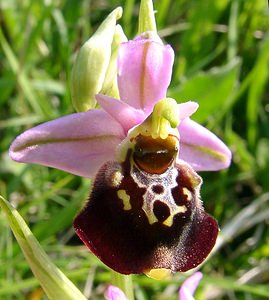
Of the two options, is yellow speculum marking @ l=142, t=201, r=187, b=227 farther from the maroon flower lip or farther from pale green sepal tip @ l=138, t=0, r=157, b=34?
pale green sepal tip @ l=138, t=0, r=157, b=34

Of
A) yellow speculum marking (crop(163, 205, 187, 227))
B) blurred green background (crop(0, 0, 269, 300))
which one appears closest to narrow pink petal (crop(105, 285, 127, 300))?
yellow speculum marking (crop(163, 205, 187, 227))

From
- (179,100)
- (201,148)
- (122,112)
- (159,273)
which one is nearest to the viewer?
(159,273)

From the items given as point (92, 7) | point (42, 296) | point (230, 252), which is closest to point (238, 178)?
point (230, 252)

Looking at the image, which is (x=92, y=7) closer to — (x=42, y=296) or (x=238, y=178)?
(x=238, y=178)

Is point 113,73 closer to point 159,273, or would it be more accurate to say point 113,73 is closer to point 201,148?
point 201,148

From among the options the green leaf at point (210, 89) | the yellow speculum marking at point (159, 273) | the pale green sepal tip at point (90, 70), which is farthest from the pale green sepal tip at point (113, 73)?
the green leaf at point (210, 89)

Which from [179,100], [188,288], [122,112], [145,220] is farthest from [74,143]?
[179,100]
